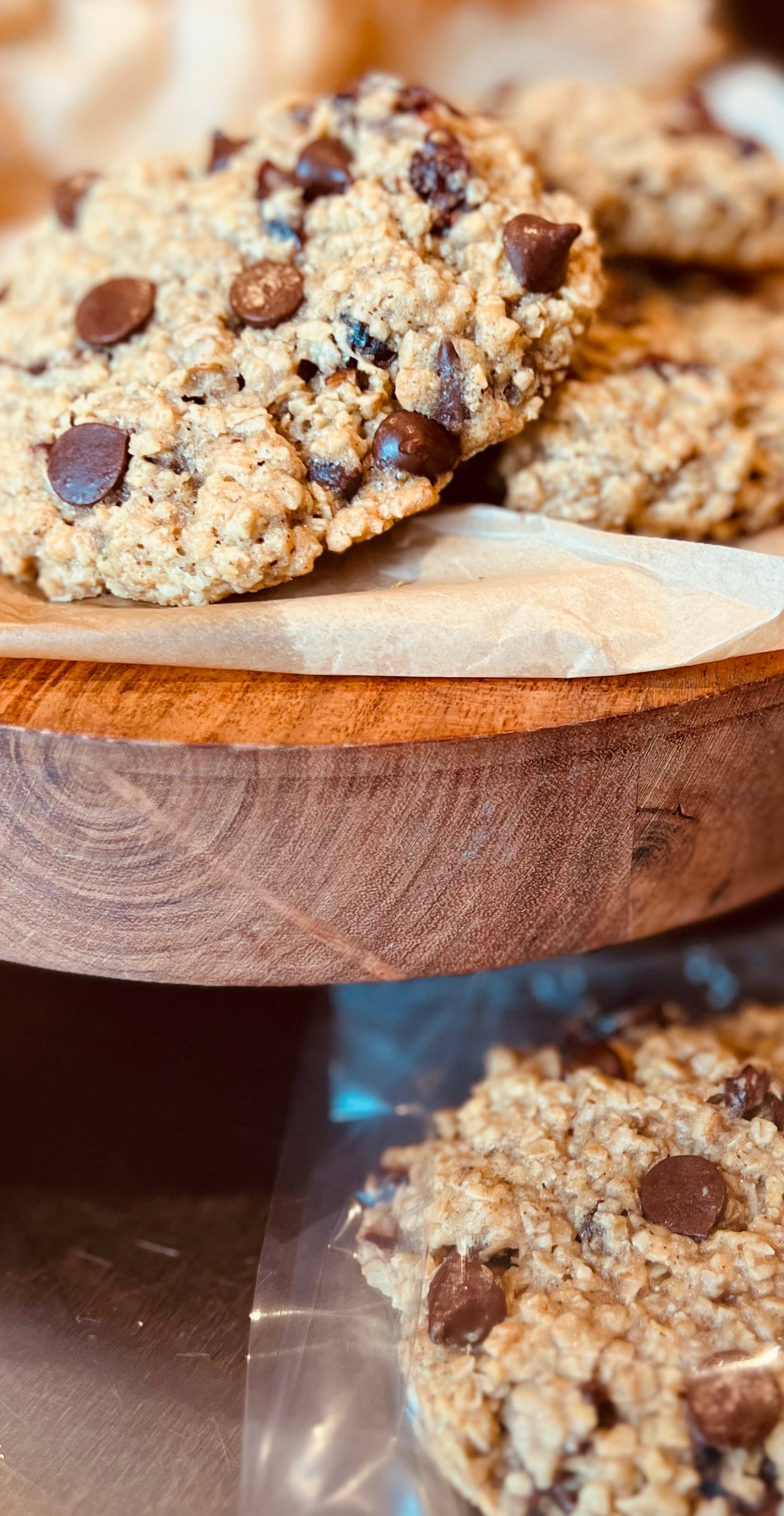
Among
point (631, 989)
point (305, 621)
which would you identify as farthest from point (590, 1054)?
point (305, 621)

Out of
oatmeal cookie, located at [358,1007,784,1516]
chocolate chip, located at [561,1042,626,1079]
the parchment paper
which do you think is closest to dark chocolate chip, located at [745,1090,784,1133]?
oatmeal cookie, located at [358,1007,784,1516]

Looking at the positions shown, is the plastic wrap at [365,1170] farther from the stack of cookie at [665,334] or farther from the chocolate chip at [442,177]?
the chocolate chip at [442,177]

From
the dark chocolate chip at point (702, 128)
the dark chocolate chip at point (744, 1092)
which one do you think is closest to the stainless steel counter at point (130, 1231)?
the dark chocolate chip at point (744, 1092)

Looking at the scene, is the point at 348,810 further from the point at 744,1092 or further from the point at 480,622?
the point at 744,1092

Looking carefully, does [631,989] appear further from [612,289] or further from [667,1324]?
[612,289]

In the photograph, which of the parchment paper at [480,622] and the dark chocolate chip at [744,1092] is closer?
the parchment paper at [480,622]
